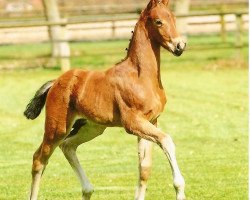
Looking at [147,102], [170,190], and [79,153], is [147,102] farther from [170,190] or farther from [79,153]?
[79,153]

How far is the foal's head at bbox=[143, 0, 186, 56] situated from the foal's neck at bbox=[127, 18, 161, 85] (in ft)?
0.40

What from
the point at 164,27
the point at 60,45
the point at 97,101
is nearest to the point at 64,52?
the point at 60,45

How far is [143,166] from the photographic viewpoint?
934 cm

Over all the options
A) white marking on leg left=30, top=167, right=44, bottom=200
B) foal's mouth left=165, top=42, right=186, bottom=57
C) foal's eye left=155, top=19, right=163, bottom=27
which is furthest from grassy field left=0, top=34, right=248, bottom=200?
foal's eye left=155, top=19, right=163, bottom=27

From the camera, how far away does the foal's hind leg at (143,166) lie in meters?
9.31

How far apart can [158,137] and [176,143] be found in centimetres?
738

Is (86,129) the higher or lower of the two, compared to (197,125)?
higher

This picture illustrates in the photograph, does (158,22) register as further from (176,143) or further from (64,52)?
(64,52)

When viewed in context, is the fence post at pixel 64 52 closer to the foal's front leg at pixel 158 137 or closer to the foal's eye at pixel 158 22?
the foal's eye at pixel 158 22

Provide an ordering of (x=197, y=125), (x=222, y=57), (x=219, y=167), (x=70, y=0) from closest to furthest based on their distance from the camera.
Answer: (x=219, y=167) → (x=197, y=125) → (x=222, y=57) → (x=70, y=0)

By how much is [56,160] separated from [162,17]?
5.95 meters

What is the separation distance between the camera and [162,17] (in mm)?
9023

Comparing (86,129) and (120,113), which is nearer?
(120,113)

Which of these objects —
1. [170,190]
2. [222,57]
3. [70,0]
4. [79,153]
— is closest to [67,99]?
[170,190]
